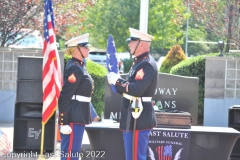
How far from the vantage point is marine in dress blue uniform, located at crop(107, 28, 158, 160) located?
7.54m

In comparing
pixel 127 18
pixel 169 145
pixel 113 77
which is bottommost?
pixel 169 145

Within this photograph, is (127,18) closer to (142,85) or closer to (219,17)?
(219,17)

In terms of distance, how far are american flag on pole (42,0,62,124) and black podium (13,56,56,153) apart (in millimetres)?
744

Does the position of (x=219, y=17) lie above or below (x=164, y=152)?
above

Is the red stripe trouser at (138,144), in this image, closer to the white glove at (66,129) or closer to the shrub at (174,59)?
the white glove at (66,129)

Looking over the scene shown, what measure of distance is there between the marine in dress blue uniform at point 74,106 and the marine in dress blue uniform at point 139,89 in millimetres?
529

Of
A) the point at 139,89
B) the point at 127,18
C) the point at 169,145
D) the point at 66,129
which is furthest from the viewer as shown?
the point at 127,18

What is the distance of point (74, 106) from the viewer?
805cm

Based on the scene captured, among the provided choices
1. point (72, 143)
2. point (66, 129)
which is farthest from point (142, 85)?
point (72, 143)

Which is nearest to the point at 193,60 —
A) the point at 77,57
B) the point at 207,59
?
the point at 207,59

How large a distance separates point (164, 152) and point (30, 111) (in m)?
2.70

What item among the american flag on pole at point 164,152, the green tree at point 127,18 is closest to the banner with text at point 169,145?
the american flag on pole at point 164,152

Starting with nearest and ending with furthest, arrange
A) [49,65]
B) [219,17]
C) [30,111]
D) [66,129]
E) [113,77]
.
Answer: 1. [113,77]
2. [66,129]
3. [49,65]
4. [30,111]
5. [219,17]

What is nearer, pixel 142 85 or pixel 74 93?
pixel 142 85
